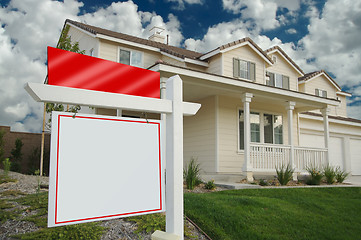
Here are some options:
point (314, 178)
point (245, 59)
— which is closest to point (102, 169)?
point (314, 178)

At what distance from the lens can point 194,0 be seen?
10461 millimetres

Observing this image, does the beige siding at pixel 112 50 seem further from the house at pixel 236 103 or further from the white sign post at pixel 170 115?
the white sign post at pixel 170 115

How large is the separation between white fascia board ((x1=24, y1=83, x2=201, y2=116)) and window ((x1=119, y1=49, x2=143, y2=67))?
32.3 feet

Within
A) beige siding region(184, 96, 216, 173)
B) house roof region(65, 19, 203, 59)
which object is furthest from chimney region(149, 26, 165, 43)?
beige siding region(184, 96, 216, 173)

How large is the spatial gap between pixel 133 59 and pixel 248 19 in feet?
16.4

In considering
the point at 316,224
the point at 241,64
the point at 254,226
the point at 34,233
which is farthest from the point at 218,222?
the point at 241,64

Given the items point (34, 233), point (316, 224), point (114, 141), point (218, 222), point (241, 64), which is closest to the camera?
point (114, 141)

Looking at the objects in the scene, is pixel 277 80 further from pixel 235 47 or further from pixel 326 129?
pixel 326 129

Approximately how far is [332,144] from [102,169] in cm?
1686

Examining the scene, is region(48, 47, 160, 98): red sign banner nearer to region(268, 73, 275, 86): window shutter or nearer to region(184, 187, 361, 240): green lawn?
region(184, 187, 361, 240): green lawn

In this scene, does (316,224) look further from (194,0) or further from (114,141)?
(194,0)

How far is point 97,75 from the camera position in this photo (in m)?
2.11

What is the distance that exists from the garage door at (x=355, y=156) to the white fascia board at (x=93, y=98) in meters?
18.0

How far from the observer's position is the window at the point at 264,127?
38.2 feet
